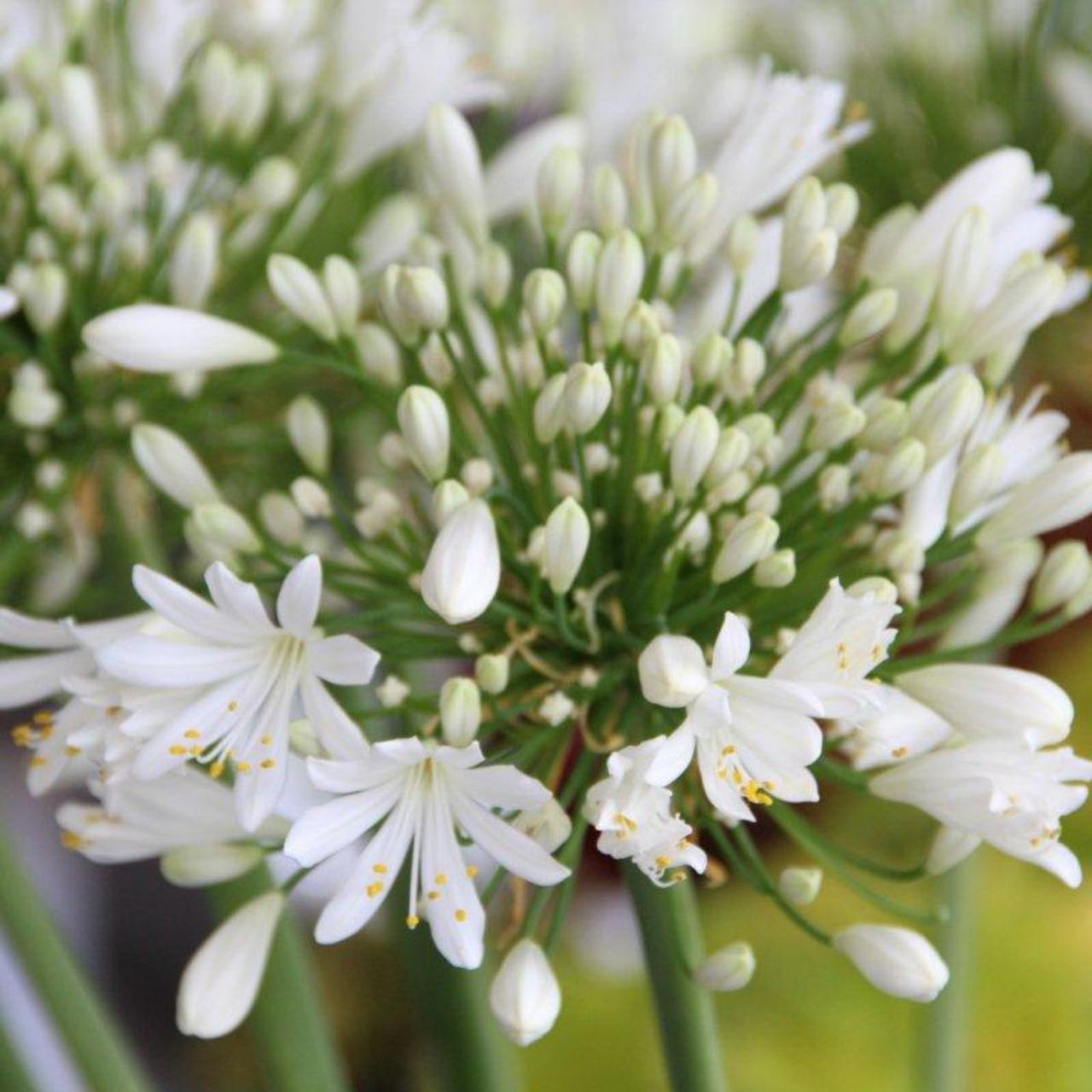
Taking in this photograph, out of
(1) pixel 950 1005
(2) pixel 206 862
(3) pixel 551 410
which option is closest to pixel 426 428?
(3) pixel 551 410

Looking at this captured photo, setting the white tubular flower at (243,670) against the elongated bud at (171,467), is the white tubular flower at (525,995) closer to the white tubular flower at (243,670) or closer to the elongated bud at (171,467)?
the white tubular flower at (243,670)

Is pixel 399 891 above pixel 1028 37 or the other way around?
the other way around

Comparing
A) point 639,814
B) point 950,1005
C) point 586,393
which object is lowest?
point 950,1005

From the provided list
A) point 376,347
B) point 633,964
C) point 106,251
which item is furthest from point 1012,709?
point 633,964

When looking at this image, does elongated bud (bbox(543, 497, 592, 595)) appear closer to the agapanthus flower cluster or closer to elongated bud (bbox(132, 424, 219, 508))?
the agapanthus flower cluster

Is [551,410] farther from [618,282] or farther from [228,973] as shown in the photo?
[228,973]

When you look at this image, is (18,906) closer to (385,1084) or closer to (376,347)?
(376,347)
